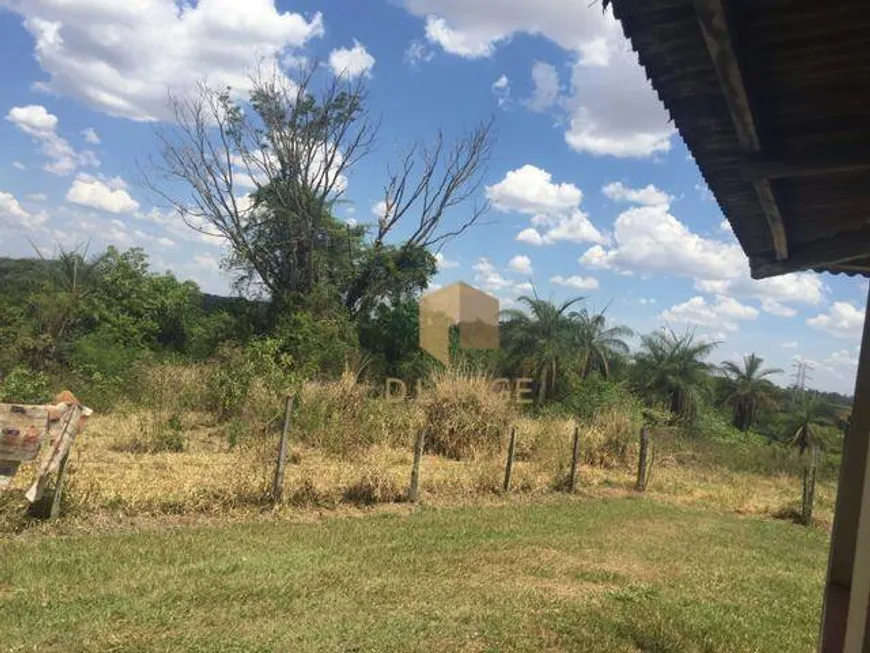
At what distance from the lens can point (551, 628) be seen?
4648 mm

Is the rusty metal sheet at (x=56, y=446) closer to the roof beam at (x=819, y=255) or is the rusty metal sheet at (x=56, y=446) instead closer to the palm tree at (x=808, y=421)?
the roof beam at (x=819, y=255)

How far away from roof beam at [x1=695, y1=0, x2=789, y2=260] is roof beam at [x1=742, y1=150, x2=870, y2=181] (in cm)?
5

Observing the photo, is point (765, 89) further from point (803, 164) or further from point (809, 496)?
point (809, 496)

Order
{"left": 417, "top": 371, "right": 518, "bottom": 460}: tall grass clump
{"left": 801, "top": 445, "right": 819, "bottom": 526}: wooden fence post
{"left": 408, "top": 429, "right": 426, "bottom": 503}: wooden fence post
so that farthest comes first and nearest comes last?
{"left": 417, "top": 371, "right": 518, "bottom": 460}: tall grass clump < {"left": 801, "top": 445, "right": 819, "bottom": 526}: wooden fence post < {"left": 408, "top": 429, "right": 426, "bottom": 503}: wooden fence post

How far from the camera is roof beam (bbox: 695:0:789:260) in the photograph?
178 centimetres

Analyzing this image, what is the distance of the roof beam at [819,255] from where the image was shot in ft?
11.5

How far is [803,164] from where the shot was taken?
8.43ft

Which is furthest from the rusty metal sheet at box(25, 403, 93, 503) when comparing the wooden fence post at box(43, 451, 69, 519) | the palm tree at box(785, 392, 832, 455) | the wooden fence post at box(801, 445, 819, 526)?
the palm tree at box(785, 392, 832, 455)

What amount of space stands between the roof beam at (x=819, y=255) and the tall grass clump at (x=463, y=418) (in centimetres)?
1058

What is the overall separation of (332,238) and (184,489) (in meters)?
21.1

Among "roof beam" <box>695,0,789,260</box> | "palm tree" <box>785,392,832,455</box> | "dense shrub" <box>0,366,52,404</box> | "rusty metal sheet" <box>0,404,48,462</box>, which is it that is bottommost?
"dense shrub" <box>0,366,52,404</box>

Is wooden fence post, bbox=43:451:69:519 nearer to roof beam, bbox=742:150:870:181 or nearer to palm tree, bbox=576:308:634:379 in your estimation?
roof beam, bbox=742:150:870:181

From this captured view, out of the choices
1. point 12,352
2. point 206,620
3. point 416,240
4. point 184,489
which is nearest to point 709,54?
point 206,620

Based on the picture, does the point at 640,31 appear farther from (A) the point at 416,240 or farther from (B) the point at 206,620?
(A) the point at 416,240
